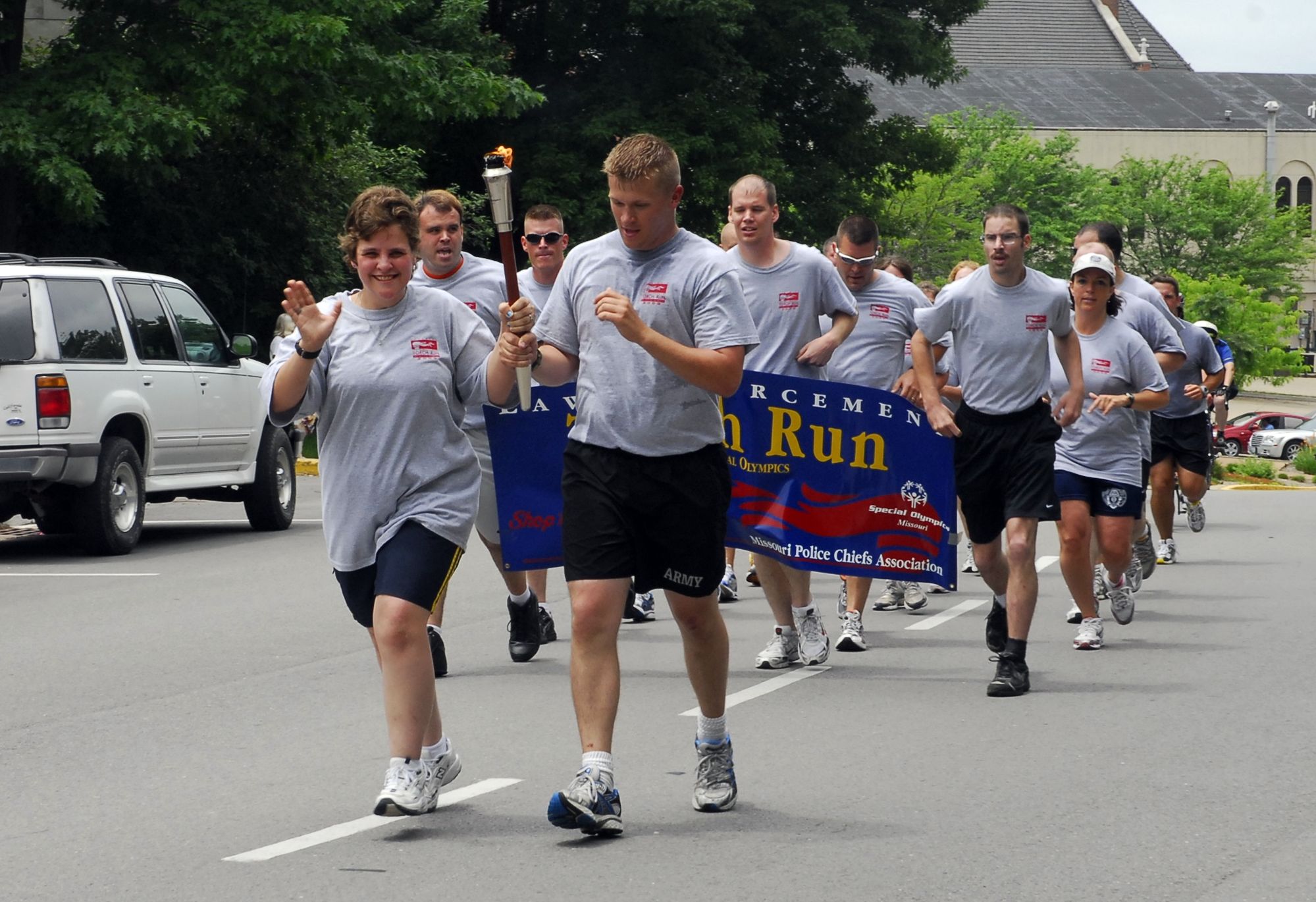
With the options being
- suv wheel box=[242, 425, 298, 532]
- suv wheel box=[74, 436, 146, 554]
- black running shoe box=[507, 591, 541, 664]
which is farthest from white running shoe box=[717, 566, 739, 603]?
suv wheel box=[242, 425, 298, 532]

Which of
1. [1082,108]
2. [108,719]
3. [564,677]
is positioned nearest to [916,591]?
[564,677]

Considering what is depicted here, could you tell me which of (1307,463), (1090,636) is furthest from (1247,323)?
(1090,636)

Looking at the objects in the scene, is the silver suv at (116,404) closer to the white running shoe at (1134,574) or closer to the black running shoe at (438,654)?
the black running shoe at (438,654)

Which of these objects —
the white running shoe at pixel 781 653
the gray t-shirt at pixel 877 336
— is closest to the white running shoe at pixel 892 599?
the gray t-shirt at pixel 877 336

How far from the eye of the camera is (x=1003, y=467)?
862 cm

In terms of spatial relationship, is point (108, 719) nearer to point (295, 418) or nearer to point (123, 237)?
point (295, 418)

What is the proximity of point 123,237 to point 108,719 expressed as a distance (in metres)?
20.5

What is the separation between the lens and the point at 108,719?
7.85 metres

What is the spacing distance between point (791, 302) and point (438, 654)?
2.29 metres

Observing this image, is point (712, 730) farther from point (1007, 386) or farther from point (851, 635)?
point (851, 635)

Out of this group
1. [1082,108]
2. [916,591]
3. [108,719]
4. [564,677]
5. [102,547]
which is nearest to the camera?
[108,719]

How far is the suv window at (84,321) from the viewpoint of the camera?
45.0 ft

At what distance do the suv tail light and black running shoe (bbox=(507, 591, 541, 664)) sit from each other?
5514 millimetres

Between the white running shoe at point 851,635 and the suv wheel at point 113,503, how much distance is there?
6434 mm
